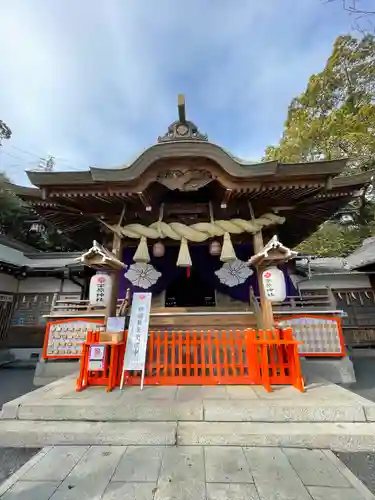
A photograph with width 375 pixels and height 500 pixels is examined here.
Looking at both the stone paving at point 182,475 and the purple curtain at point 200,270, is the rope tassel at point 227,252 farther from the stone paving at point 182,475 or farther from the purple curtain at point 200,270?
the stone paving at point 182,475

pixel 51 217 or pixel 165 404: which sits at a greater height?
pixel 51 217

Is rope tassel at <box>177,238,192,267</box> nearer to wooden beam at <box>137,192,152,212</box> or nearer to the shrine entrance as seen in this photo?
wooden beam at <box>137,192,152,212</box>

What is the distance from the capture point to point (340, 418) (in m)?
3.47

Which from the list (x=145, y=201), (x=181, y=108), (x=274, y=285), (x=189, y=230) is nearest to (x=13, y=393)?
(x=145, y=201)

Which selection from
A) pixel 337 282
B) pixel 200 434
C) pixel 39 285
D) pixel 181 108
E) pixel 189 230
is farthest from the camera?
pixel 337 282

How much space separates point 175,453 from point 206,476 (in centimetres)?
56

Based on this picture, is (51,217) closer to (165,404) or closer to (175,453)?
(165,404)

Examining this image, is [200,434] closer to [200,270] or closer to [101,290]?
[101,290]

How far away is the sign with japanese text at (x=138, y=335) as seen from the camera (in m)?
4.66

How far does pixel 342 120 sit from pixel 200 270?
56.4 feet

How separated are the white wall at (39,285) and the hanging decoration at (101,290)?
6881 mm

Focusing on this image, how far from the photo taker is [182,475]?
8.17ft

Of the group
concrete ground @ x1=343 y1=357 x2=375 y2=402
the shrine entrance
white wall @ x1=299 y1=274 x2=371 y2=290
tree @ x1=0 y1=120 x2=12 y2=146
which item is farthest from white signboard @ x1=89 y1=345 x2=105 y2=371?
tree @ x1=0 y1=120 x2=12 y2=146

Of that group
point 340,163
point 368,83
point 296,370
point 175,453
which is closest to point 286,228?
point 340,163
